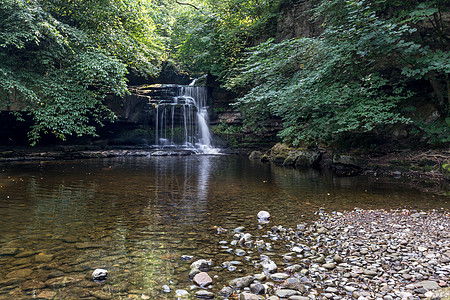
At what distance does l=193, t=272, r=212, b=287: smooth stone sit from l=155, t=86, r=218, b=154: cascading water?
1772cm

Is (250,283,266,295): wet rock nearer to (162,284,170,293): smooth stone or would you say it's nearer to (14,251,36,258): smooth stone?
(162,284,170,293): smooth stone

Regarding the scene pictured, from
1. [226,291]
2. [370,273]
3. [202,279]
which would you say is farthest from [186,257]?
[370,273]

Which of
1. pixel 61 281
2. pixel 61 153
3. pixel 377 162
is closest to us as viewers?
pixel 61 281

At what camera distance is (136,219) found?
13.5ft

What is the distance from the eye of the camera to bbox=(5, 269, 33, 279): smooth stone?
7.70 feet

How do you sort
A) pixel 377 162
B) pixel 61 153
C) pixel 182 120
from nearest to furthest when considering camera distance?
1. pixel 377 162
2. pixel 61 153
3. pixel 182 120

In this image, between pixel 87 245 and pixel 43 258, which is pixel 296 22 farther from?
pixel 43 258

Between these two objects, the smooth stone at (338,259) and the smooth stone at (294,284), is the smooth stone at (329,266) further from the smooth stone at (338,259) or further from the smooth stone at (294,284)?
the smooth stone at (294,284)

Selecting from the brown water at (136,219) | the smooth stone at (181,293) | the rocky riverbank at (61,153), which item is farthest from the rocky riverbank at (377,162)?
the rocky riverbank at (61,153)

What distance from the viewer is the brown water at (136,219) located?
2343 millimetres

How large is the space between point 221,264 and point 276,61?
33.5ft

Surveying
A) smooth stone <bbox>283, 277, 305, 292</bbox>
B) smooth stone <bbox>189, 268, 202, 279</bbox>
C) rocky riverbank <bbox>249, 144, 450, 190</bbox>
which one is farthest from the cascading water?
smooth stone <bbox>283, 277, 305, 292</bbox>

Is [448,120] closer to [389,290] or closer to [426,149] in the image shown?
[426,149]

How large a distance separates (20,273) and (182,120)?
19.0 m
